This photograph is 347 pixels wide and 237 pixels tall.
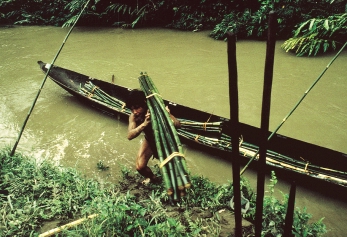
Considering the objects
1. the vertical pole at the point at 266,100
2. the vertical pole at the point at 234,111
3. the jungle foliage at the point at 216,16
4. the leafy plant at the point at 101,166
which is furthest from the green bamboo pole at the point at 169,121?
the jungle foliage at the point at 216,16

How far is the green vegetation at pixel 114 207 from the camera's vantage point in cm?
265

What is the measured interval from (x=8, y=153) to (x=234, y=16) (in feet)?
29.1

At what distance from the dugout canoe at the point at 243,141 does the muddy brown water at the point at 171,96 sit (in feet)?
0.79

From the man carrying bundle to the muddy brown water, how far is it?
851mm

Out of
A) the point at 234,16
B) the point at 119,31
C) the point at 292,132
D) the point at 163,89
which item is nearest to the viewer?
the point at 292,132

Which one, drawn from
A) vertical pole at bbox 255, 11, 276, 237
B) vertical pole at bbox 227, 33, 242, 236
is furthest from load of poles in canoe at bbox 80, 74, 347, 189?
vertical pole at bbox 255, 11, 276, 237

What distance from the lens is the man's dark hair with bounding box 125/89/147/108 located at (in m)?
3.16

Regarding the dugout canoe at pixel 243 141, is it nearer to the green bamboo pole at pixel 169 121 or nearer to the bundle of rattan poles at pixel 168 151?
the green bamboo pole at pixel 169 121

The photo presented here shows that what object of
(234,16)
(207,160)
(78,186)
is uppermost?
(234,16)

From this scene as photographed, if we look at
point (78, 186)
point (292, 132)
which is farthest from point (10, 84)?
point (292, 132)

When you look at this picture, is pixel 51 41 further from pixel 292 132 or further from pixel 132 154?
pixel 292 132

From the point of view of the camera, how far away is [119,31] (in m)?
12.2

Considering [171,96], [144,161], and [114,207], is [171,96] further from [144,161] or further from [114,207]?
[114,207]

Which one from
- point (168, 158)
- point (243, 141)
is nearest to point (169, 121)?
point (168, 158)
